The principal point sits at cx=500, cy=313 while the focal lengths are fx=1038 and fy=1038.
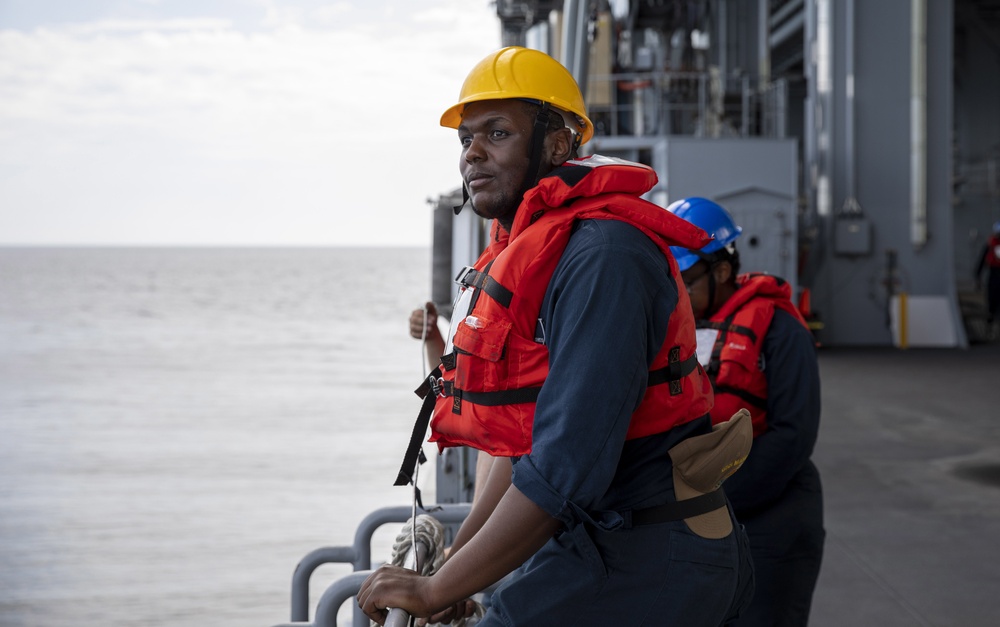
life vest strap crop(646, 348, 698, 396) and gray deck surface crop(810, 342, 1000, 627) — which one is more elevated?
life vest strap crop(646, 348, 698, 396)

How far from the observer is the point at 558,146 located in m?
2.06

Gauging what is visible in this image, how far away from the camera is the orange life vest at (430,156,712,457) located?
A: 1.83 m

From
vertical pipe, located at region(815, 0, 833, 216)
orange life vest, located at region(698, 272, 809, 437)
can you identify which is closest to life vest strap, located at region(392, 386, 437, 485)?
orange life vest, located at region(698, 272, 809, 437)

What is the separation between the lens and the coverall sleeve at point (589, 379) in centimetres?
170

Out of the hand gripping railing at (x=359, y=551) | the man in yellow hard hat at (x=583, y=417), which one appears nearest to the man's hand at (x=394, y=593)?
the man in yellow hard hat at (x=583, y=417)

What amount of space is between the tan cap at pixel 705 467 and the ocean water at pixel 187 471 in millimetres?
4642

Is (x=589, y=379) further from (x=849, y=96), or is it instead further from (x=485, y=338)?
(x=849, y=96)

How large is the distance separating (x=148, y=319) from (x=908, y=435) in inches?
1068

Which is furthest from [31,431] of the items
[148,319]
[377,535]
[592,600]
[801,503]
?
[148,319]

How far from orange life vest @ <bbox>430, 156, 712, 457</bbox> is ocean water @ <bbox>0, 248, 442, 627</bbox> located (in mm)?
4681

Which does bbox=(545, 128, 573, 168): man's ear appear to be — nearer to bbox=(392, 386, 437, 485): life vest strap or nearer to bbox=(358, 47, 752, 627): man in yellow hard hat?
bbox=(358, 47, 752, 627): man in yellow hard hat

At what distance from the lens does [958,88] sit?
31969 mm

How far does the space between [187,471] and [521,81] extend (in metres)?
8.65

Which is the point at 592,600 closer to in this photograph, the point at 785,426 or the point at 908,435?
the point at 785,426
